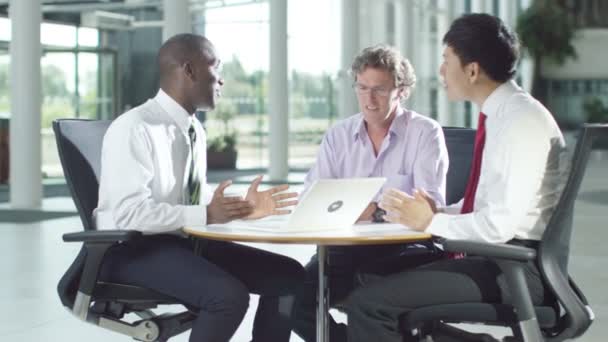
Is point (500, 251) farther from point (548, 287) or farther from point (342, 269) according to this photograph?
point (342, 269)

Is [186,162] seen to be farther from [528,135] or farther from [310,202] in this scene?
[528,135]

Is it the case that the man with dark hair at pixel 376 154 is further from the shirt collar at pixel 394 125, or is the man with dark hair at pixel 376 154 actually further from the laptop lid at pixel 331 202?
the laptop lid at pixel 331 202

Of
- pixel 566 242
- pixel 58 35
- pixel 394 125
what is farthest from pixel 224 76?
pixel 566 242

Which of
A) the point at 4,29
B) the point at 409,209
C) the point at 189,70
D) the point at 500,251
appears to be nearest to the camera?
the point at 500,251

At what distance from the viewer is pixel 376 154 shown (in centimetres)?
492

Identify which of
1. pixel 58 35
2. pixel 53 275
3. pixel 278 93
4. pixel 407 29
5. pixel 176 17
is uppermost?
pixel 407 29

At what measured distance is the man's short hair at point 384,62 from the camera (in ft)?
15.2

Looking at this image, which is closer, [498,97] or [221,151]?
[498,97]

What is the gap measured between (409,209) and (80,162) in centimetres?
123

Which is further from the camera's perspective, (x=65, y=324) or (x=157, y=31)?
(x=157, y=31)

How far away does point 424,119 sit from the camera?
4.91 metres

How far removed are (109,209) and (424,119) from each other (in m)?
1.58

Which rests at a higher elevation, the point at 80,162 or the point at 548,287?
the point at 80,162

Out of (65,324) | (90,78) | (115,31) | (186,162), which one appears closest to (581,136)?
(186,162)
